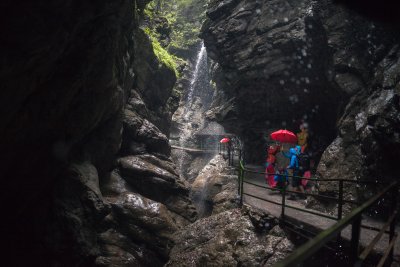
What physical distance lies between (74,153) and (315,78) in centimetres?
1196

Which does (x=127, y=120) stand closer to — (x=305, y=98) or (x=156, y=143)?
(x=156, y=143)

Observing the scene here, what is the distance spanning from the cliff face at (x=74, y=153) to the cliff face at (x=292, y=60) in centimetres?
→ 720

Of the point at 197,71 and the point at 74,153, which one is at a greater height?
the point at 197,71

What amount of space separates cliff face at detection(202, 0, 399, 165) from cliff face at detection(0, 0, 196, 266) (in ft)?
23.6

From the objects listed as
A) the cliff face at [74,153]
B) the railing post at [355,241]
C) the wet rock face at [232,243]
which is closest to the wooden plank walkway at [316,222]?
the wet rock face at [232,243]

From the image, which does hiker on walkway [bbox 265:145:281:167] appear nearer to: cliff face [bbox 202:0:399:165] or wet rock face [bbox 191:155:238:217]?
wet rock face [bbox 191:155:238:217]

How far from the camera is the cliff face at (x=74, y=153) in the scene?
512 cm

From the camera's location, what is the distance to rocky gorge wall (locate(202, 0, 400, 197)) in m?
8.99

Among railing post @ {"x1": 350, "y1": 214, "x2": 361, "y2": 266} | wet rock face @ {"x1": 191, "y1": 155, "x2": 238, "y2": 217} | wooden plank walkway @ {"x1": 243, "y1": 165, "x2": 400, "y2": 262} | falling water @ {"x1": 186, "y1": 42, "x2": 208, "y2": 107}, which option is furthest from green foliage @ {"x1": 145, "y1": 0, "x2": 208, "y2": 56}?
railing post @ {"x1": 350, "y1": 214, "x2": 361, "y2": 266}

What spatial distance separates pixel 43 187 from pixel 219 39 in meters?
13.4

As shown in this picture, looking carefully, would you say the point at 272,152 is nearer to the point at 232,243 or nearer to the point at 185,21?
the point at 232,243

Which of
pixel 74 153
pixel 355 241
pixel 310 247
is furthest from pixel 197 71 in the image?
pixel 310 247

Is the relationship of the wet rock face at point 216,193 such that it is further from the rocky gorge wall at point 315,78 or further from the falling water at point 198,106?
the falling water at point 198,106

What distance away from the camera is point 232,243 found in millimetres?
7523
